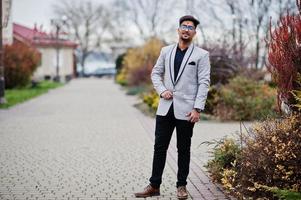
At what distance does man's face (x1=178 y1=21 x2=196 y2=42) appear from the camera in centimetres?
635

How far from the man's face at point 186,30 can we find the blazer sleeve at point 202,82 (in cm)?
30

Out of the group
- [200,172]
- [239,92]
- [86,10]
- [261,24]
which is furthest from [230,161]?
[86,10]

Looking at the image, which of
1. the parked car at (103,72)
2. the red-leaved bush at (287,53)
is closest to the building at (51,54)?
the parked car at (103,72)

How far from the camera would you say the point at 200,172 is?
8211mm

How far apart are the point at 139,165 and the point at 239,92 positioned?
29.4ft

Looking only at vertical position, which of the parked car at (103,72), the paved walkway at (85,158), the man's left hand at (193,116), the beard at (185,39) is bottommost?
the parked car at (103,72)

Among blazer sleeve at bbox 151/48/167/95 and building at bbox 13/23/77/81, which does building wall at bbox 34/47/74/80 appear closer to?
building at bbox 13/23/77/81

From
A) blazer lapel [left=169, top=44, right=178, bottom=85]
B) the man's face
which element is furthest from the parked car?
the man's face

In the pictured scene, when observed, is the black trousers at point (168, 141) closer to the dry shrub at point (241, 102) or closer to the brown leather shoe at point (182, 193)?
the brown leather shoe at point (182, 193)

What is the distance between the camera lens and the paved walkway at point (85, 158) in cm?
689

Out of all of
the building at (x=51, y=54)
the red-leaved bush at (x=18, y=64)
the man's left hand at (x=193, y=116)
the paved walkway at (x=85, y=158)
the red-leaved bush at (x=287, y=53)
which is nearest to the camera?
the man's left hand at (x=193, y=116)

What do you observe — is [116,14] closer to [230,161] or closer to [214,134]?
[214,134]

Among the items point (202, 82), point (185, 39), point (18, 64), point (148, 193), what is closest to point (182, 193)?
point (148, 193)

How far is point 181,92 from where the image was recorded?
638cm
